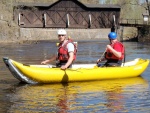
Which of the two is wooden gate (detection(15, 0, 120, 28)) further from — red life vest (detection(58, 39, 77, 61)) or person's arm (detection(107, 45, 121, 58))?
red life vest (detection(58, 39, 77, 61))

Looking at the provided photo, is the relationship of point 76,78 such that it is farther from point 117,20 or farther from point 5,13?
point 117,20

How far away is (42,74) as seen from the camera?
39.8 feet

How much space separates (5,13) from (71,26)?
14.8m

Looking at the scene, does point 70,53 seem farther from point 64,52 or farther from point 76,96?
point 76,96

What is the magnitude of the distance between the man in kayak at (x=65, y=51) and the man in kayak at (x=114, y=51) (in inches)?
53.6

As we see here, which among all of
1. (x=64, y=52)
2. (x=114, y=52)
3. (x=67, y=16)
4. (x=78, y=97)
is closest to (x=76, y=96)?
(x=78, y=97)

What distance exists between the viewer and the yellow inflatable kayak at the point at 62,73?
39.2ft

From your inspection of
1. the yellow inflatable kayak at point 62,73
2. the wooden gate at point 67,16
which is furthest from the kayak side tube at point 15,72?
the wooden gate at point 67,16

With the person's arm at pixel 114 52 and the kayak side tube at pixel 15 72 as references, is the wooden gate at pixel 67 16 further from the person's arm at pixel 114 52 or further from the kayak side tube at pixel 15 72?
the kayak side tube at pixel 15 72

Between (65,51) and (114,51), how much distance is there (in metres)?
1.63

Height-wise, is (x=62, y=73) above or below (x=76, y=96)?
above

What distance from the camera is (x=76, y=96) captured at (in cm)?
1077

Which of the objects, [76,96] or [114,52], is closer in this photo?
[76,96]

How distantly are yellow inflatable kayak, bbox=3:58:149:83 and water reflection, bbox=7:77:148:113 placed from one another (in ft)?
0.59
